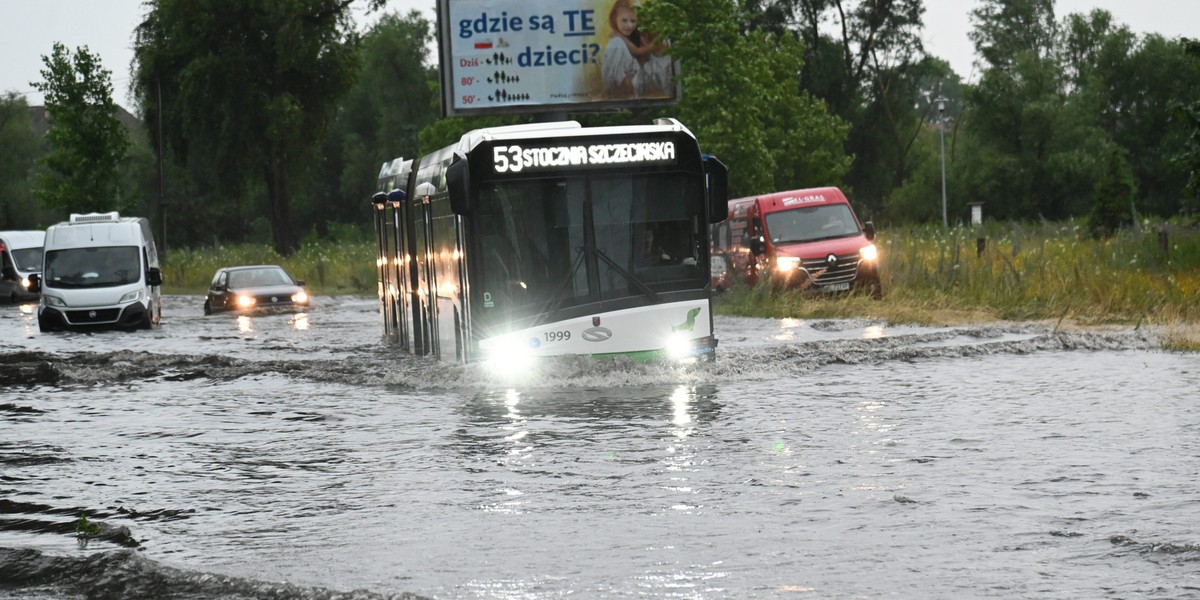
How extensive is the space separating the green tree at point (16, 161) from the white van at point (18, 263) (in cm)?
6651

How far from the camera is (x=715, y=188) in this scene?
17.2 meters

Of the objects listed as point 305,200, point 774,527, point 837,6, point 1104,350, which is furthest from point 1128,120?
point 774,527

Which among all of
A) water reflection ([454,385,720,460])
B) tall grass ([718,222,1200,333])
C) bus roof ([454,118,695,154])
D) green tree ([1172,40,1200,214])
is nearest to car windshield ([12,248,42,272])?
tall grass ([718,222,1200,333])

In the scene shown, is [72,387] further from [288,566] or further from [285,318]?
[285,318]

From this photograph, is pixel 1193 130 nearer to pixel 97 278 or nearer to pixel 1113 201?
pixel 97 278

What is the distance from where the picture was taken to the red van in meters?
29.8

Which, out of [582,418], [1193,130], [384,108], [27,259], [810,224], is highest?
[384,108]

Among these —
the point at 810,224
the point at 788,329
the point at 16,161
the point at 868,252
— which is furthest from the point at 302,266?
the point at 16,161

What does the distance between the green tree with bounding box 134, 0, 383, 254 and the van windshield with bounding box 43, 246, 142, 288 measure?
3455 centimetres

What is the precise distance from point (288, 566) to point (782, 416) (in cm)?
689

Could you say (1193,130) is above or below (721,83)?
below

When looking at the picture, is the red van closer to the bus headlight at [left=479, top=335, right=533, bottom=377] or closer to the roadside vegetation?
the roadside vegetation

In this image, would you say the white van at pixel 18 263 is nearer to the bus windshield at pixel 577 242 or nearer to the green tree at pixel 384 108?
the bus windshield at pixel 577 242

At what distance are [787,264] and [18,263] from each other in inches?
1281
